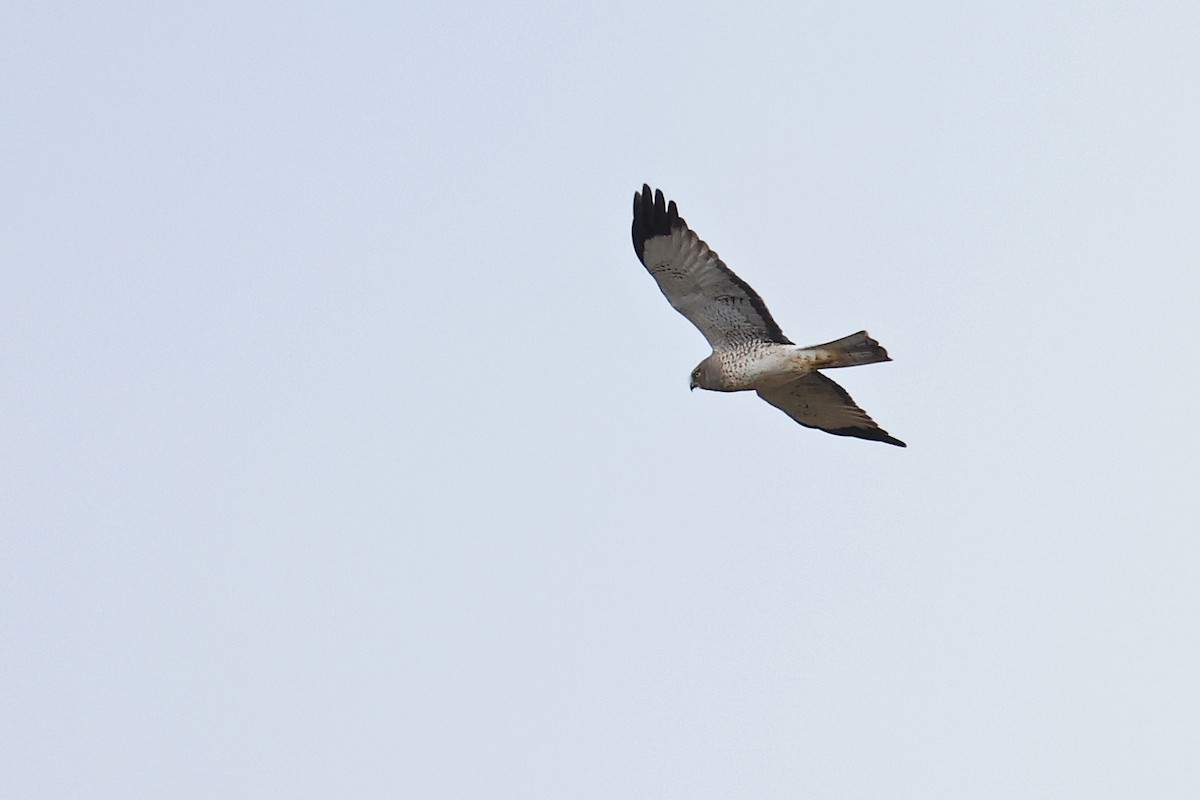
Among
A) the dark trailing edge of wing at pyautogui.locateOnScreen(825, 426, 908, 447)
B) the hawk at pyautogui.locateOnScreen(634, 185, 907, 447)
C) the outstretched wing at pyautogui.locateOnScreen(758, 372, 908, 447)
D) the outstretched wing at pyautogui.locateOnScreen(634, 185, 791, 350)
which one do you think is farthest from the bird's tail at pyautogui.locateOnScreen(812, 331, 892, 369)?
the dark trailing edge of wing at pyautogui.locateOnScreen(825, 426, 908, 447)

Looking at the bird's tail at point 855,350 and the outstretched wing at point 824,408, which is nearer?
the bird's tail at point 855,350

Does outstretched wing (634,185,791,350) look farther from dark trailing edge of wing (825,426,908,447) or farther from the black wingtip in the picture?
dark trailing edge of wing (825,426,908,447)

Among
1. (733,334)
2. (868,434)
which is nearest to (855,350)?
(733,334)

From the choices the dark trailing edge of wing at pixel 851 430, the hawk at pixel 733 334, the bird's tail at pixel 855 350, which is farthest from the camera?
the dark trailing edge of wing at pixel 851 430

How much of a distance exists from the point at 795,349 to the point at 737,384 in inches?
26.8

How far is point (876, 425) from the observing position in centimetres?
1434

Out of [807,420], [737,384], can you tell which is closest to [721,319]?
[737,384]

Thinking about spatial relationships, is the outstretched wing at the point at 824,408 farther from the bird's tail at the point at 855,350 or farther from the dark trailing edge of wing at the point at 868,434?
the bird's tail at the point at 855,350

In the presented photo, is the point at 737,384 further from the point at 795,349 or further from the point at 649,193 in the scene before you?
the point at 649,193

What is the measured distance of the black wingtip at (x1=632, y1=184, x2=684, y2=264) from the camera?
12766 mm

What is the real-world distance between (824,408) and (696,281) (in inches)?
73.4

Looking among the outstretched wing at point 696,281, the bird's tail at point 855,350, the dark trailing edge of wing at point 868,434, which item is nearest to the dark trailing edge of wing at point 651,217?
the outstretched wing at point 696,281

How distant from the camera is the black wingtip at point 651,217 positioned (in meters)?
12.8

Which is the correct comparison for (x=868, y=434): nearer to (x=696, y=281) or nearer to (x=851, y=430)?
(x=851, y=430)
